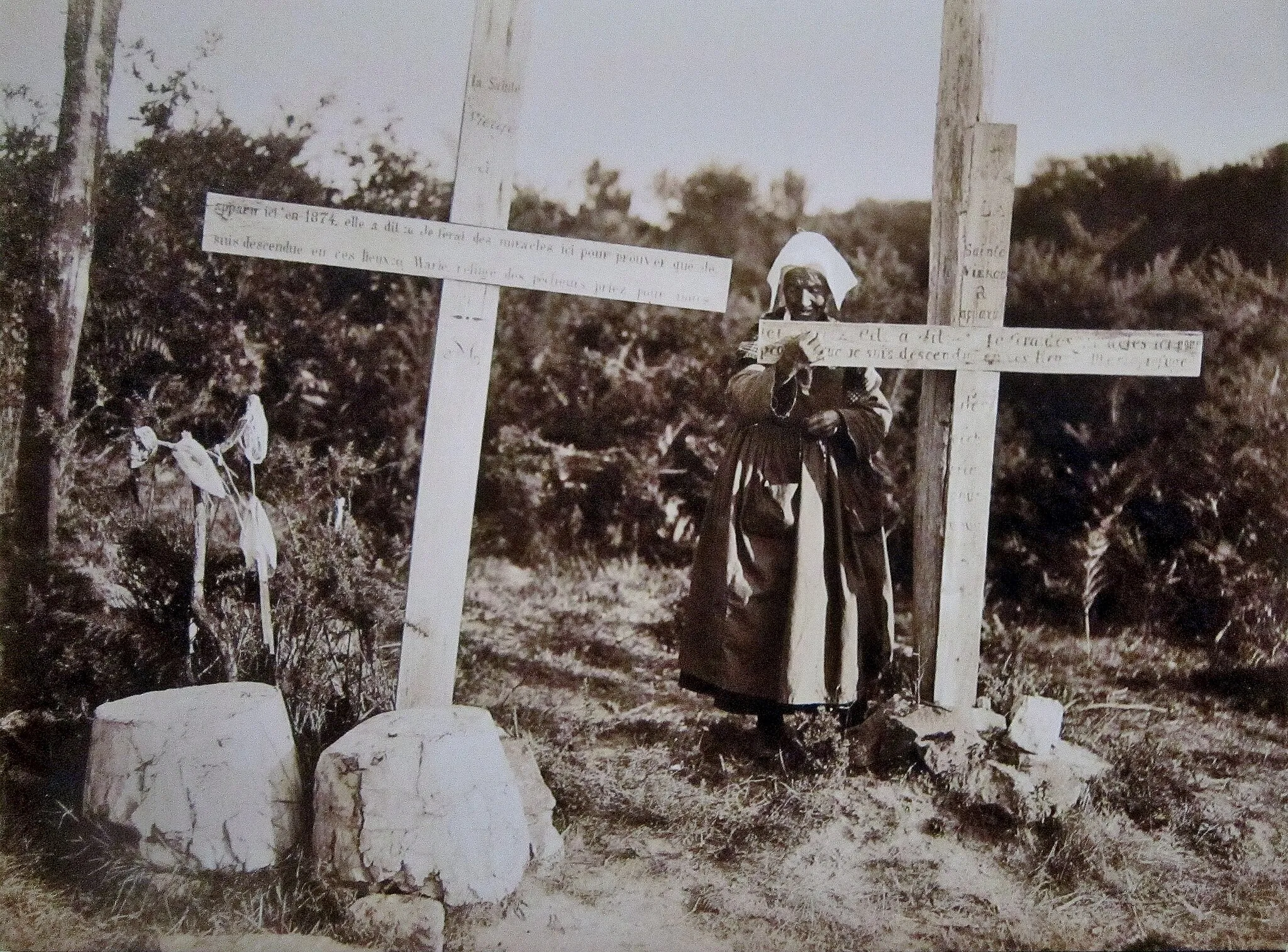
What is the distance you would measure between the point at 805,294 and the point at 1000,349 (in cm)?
52

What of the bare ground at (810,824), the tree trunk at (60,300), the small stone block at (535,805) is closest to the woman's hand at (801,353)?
the bare ground at (810,824)

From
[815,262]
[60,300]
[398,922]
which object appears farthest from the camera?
[815,262]

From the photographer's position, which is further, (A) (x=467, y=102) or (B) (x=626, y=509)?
(B) (x=626, y=509)

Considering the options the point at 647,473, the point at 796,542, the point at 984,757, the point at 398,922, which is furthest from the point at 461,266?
the point at 984,757

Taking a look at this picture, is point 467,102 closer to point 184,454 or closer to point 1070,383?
point 184,454

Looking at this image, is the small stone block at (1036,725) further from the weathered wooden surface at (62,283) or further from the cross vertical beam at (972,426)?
the weathered wooden surface at (62,283)

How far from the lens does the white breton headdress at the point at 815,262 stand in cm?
237

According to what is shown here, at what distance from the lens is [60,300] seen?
226cm

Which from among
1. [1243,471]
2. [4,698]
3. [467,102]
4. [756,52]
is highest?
[756,52]

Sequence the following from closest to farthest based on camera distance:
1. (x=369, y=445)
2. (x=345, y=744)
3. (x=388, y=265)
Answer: (x=345, y=744), (x=388, y=265), (x=369, y=445)

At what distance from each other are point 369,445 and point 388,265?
0.47 metres

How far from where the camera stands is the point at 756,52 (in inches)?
94.4

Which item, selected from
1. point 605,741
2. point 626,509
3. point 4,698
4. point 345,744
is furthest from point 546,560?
point 4,698

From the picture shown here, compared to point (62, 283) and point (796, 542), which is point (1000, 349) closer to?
point (796, 542)
